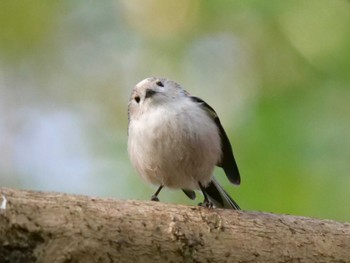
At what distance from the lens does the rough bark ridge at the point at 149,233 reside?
2.34 m

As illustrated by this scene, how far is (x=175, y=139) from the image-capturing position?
3221 millimetres

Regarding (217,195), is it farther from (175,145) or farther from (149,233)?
(149,233)

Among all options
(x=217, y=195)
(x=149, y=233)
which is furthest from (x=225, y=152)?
(x=149, y=233)

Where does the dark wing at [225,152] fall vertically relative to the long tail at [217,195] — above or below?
above

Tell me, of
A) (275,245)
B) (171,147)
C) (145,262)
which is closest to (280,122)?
(171,147)

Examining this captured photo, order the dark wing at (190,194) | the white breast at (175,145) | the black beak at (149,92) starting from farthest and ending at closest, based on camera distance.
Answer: the dark wing at (190,194) < the black beak at (149,92) < the white breast at (175,145)

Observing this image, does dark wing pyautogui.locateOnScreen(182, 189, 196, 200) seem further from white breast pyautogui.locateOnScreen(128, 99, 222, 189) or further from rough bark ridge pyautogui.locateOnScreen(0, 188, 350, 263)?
rough bark ridge pyautogui.locateOnScreen(0, 188, 350, 263)

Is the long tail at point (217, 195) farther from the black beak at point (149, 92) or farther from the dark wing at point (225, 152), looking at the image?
the black beak at point (149, 92)

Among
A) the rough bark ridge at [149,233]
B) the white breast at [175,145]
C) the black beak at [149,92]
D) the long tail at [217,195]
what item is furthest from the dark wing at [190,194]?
the rough bark ridge at [149,233]

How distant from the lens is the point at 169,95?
3398mm

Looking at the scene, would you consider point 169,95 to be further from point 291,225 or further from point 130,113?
point 291,225

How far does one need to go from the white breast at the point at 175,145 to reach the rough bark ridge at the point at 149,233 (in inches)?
18.6

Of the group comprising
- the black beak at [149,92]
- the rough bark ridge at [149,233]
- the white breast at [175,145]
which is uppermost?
the black beak at [149,92]

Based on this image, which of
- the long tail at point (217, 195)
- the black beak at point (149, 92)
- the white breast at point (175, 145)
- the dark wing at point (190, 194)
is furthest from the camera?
the dark wing at point (190, 194)
